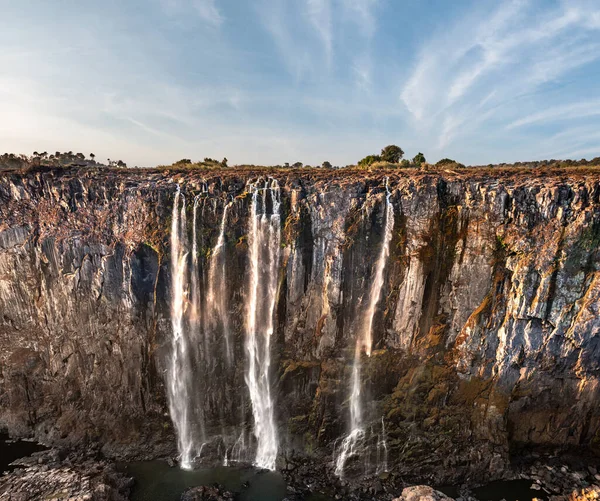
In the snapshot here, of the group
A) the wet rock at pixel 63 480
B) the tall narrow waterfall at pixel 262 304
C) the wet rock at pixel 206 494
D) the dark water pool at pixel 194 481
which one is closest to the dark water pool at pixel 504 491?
the dark water pool at pixel 194 481

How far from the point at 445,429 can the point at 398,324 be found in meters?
7.79

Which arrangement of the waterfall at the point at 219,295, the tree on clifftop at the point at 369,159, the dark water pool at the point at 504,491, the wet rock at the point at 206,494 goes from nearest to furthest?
the wet rock at the point at 206,494 < the dark water pool at the point at 504,491 < the waterfall at the point at 219,295 < the tree on clifftop at the point at 369,159

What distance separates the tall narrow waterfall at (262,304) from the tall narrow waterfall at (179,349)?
15.7 ft

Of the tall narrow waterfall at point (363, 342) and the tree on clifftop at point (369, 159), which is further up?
the tree on clifftop at point (369, 159)

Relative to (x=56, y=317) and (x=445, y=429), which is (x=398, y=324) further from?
(x=56, y=317)

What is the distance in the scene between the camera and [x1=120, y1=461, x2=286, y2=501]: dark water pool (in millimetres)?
21062

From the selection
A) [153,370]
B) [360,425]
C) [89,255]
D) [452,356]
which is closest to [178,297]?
[153,370]

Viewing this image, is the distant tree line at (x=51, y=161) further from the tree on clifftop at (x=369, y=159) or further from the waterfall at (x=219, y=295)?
the tree on clifftop at (x=369, y=159)

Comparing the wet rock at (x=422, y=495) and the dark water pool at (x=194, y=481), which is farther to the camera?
the dark water pool at (x=194, y=481)

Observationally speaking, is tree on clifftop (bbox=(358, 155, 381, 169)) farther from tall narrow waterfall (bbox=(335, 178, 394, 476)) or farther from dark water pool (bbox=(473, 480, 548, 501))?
dark water pool (bbox=(473, 480, 548, 501))

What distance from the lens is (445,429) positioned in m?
22.8

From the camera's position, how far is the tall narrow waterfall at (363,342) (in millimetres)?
23234

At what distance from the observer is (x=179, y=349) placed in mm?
24656

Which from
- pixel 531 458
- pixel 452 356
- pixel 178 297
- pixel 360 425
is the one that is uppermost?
pixel 178 297
